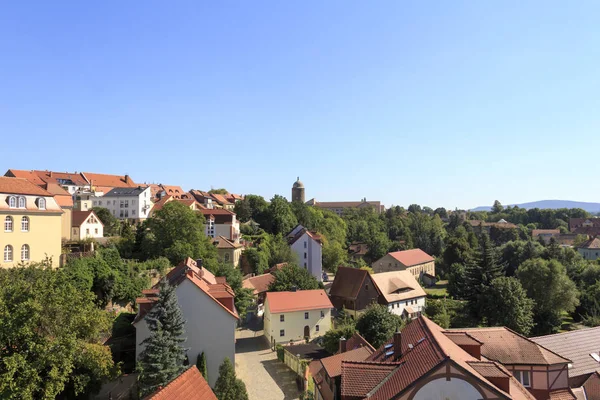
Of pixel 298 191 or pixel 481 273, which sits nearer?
pixel 481 273

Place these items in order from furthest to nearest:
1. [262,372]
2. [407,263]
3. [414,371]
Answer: [407,263]
[262,372]
[414,371]

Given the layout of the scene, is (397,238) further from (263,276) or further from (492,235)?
(263,276)

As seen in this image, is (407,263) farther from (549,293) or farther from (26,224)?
(26,224)

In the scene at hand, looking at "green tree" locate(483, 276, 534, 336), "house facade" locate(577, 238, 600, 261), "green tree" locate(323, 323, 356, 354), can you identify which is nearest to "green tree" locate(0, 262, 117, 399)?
"green tree" locate(323, 323, 356, 354)

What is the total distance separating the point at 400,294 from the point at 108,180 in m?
62.9

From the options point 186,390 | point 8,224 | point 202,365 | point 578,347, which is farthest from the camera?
point 8,224

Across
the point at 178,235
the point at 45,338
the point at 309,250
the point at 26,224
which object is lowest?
the point at 309,250

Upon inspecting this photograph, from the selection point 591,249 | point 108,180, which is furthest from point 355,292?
point 591,249

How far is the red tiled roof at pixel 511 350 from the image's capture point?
20.0 metres

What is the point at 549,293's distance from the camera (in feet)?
145

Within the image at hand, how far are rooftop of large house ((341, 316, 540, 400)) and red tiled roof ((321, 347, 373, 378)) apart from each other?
429 centimetres

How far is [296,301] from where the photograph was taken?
36.4 m

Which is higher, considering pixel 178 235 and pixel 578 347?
pixel 178 235

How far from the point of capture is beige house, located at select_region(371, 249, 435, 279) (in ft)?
221
